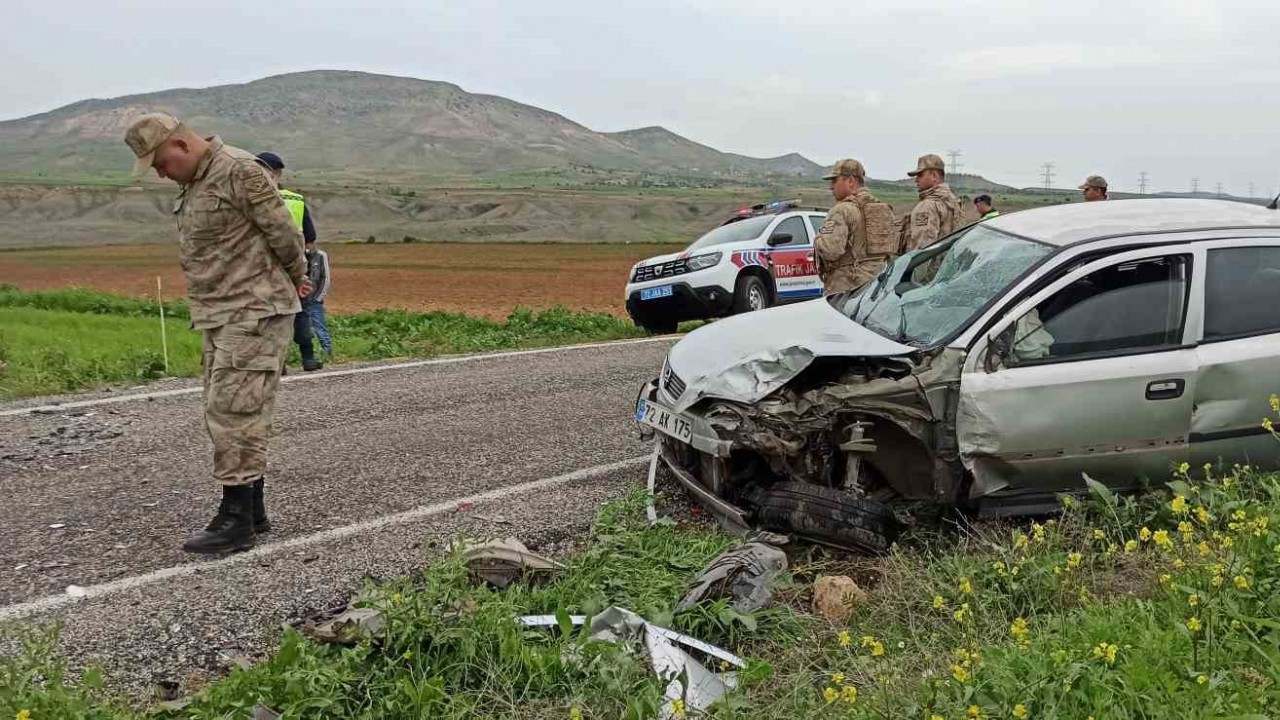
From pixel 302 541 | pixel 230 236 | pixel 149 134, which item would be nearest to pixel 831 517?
pixel 302 541

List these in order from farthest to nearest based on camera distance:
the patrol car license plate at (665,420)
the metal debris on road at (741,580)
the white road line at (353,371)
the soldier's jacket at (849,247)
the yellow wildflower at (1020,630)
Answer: the soldier's jacket at (849,247)
the white road line at (353,371)
the patrol car license plate at (665,420)
the metal debris on road at (741,580)
the yellow wildflower at (1020,630)

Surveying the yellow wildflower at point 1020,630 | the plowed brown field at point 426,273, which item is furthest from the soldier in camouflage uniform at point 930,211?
the plowed brown field at point 426,273

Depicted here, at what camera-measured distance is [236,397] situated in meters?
4.57

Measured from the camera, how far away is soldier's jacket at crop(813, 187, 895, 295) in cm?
784

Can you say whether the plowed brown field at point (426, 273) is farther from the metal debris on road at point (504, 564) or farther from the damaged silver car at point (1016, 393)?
the metal debris on road at point (504, 564)

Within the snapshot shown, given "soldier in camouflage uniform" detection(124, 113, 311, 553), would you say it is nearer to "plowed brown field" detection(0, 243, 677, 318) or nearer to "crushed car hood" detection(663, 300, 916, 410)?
"crushed car hood" detection(663, 300, 916, 410)

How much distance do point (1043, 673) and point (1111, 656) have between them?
0.70ft

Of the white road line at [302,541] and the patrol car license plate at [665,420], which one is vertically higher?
the patrol car license plate at [665,420]

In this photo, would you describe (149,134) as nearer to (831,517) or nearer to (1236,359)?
(831,517)

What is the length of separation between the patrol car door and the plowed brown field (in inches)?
303

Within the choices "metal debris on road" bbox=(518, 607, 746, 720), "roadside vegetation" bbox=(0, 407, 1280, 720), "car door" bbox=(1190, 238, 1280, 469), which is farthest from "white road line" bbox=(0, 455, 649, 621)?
"car door" bbox=(1190, 238, 1280, 469)

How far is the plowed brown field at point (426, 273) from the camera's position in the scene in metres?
24.5

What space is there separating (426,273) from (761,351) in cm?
3156

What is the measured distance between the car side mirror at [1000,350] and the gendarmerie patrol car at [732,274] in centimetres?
813
